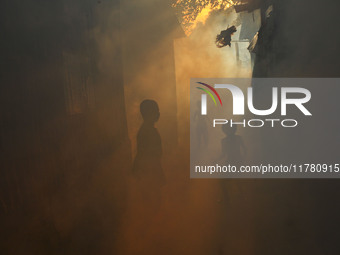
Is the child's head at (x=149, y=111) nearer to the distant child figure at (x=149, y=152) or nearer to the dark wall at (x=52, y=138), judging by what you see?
the distant child figure at (x=149, y=152)

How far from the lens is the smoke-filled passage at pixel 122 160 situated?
2564 millimetres

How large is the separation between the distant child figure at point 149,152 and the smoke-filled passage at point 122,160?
0.02 m

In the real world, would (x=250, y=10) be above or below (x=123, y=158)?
above

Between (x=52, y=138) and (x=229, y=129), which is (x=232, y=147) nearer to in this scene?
(x=229, y=129)

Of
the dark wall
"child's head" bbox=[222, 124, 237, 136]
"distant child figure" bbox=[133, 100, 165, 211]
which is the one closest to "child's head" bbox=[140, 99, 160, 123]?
"distant child figure" bbox=[133, 100, 165, 211]

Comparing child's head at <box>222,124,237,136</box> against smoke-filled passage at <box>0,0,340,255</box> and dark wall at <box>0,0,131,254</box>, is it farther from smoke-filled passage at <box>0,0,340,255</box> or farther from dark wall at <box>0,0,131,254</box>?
dark wall at <box>0,0,131,254</box>

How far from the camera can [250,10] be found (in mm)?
4340

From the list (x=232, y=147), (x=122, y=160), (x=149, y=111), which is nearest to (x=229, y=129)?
(x=232, y=147)

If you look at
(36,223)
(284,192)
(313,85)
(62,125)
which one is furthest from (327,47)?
(36,223)

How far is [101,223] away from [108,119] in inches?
71.4

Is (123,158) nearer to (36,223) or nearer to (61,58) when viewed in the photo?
(36,223)

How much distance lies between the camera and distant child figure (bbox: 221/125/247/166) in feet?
11.5

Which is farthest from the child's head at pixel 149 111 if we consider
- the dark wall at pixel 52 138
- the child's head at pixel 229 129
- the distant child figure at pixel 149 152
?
the child's head at pixel 229 129

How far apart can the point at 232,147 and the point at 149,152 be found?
4.91 ft
